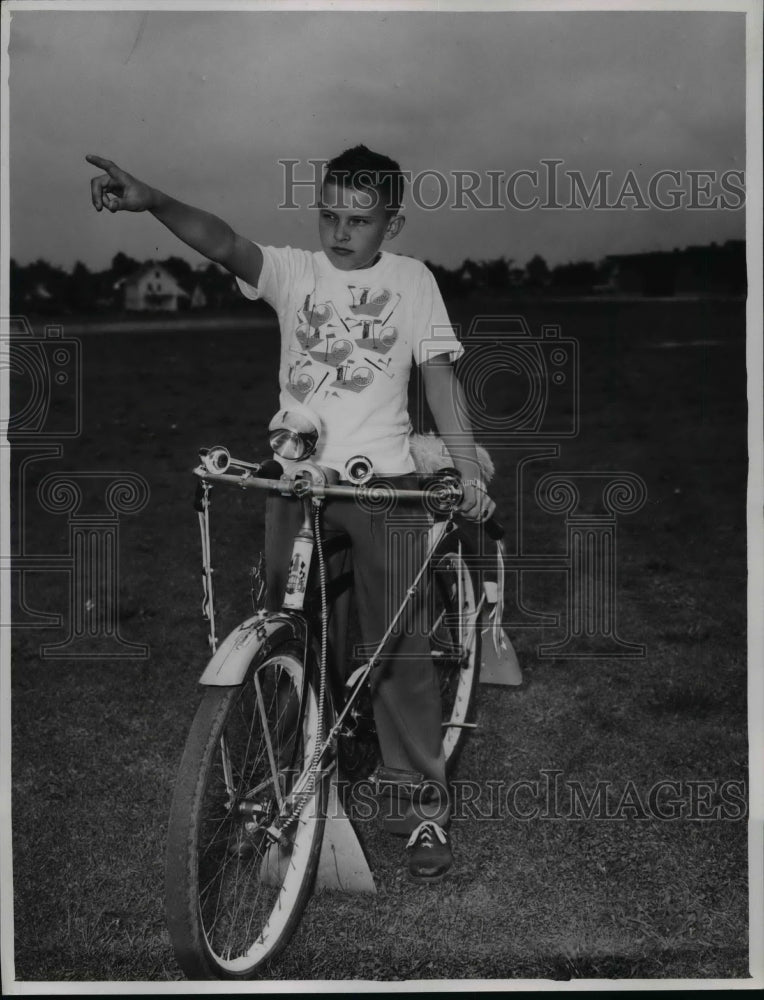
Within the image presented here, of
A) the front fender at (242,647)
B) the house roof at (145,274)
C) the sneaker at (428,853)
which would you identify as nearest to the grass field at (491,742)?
the sneaker at (428,853)

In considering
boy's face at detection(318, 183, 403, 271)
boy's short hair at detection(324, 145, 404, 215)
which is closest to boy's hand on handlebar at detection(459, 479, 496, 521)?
boy's face at detection(318, 183, 403, 271)

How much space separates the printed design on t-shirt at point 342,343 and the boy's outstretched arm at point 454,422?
0.18 metres

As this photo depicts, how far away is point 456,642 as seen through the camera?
14.4ft

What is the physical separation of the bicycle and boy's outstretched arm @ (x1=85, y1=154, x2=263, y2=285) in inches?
19.5

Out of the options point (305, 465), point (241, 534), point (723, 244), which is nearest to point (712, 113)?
point (723, 244)

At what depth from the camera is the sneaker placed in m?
3.58

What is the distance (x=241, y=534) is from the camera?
23.2 ft

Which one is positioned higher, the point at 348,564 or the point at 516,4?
the point at 516,4

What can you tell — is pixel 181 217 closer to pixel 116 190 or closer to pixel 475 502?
pixel 116 190

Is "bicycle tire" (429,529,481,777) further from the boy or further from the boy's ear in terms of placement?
the boy's ear

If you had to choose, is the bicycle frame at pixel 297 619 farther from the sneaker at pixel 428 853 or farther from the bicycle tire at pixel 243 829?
the sneaker at pixel 428 853

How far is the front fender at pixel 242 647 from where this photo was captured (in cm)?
282

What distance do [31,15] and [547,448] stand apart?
6576 millimetres

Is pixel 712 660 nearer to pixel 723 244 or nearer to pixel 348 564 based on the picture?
pixel 723 244
